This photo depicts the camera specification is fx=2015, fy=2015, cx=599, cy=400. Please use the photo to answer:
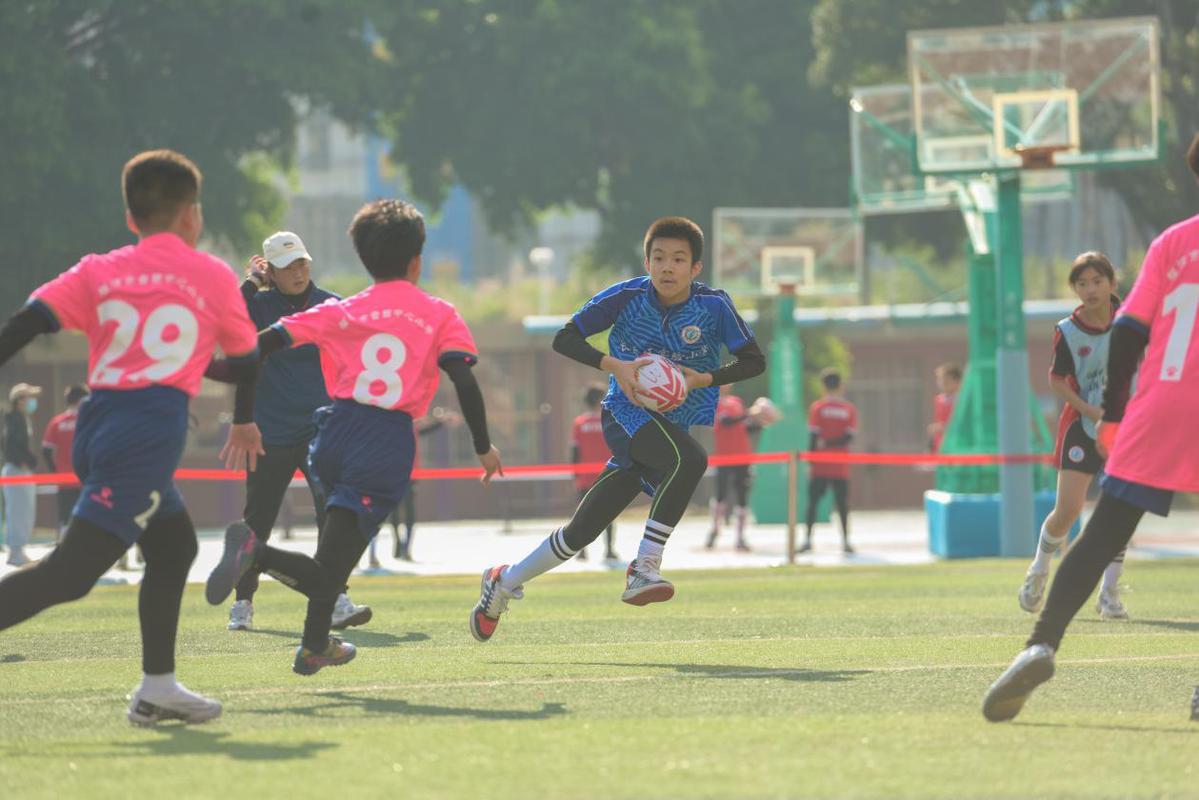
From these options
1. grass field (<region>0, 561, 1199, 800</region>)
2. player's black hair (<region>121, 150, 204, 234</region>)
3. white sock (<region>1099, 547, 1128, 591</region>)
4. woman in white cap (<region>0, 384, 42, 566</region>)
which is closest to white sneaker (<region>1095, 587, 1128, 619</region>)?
white sock (<region>1099, 547, 1128, 591</region>)

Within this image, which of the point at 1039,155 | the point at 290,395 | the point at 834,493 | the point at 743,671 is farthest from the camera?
the point at 834,493

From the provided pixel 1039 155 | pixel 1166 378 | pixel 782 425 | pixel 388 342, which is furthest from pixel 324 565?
pixel 782 425

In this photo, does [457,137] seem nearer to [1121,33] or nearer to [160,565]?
[1121,33]

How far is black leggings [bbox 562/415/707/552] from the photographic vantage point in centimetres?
892

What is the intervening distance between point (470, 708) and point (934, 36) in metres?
15.8

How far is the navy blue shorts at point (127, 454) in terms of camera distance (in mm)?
6391

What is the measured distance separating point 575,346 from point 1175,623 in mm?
4191

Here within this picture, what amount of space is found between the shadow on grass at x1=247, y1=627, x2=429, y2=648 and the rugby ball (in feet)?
6.25

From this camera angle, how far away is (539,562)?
29.5ft

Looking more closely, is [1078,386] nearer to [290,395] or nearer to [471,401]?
[290,395]

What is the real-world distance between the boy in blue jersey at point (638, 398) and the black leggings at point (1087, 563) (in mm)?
2525

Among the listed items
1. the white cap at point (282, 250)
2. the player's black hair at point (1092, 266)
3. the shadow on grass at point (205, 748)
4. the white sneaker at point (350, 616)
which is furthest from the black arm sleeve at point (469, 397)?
the player's black hair at point (1092, 266)

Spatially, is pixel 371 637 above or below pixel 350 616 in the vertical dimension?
below

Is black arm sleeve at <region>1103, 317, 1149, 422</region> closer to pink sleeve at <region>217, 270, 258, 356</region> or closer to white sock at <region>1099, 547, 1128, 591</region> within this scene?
pink sleeve at <region>217, 270, 258, 356</region>
